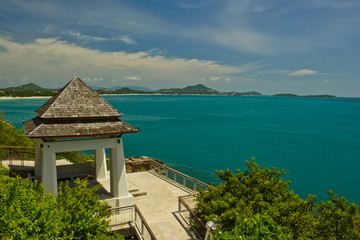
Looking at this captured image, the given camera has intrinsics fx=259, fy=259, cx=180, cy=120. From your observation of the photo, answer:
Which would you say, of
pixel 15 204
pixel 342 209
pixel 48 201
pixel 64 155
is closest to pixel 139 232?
pixel 48 201

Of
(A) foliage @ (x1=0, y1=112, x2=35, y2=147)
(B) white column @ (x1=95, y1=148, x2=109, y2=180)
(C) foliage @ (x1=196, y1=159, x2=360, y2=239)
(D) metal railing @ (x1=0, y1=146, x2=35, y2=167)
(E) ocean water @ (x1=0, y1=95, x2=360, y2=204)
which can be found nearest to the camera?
(C) foliage @ (x1=196, y1=159, x2=360, y2=239)

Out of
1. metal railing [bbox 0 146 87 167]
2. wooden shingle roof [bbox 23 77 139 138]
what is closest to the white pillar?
wooden shingle roof [bbox 23 77 139 138]

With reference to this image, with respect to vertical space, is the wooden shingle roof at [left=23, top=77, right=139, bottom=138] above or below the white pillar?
above

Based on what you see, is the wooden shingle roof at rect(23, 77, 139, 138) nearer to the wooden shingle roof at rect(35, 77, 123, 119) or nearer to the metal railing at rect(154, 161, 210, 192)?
the wooden shingle roof at rect(35, 77, 123, 119)

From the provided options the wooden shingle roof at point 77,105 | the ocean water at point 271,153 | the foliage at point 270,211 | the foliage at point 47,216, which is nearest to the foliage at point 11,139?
the wooden shingle roof at point 77,105

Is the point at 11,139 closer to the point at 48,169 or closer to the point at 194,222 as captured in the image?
the point at 48,169

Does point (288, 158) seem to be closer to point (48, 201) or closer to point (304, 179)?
point (304, 179)

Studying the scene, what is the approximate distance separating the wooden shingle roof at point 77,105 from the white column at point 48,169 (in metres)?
1.66

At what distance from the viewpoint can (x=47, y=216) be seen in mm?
7145

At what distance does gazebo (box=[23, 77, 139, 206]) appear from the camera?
1244cm

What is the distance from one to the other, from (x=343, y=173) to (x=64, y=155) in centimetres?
3669

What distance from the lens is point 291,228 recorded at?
28.6 feet

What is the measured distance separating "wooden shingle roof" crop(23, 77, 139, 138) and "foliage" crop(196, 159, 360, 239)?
599cm

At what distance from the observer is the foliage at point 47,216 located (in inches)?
256
